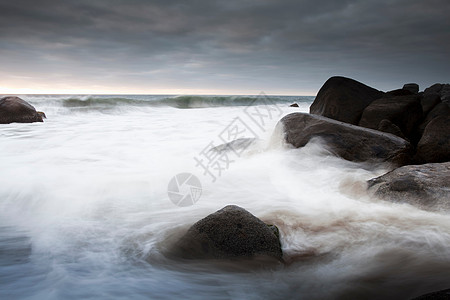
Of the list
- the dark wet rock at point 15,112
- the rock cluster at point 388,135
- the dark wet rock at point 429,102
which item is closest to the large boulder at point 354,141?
the rock cluster at point 388,135

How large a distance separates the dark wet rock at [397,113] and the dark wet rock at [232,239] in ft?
15.5

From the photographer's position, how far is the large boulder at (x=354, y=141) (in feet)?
14.4

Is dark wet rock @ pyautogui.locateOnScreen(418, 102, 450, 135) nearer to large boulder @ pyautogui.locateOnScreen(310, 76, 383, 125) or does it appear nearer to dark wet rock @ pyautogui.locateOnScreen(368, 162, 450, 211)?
large boulder @ pyautogui.locateOnScreen(310, 76, 383, 125)

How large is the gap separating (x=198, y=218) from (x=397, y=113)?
5.03m

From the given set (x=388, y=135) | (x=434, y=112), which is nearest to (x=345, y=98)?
(x=434, y=112)

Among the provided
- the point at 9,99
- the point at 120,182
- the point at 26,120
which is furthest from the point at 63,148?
the point at 9,99

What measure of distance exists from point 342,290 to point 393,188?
1.65 meters

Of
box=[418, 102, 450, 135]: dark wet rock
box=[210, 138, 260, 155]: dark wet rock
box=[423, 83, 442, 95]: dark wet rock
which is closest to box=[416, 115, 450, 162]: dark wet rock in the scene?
box=[418, 102, 450, 135]: dark wet rock

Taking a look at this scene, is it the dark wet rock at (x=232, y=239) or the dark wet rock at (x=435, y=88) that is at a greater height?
the dark wet rock at (x=435, y=88)

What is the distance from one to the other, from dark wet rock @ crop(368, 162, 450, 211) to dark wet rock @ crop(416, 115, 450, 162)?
133cm

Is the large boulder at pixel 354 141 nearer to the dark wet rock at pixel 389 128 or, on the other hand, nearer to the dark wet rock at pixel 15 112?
the dark wet rock at pixel 389 128

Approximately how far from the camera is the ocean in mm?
2230

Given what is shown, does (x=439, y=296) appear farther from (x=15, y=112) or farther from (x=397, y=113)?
(x=15, y=112)

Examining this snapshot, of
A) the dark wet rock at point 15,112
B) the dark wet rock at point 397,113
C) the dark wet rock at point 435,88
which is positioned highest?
the dark wet rock at point 435,88
